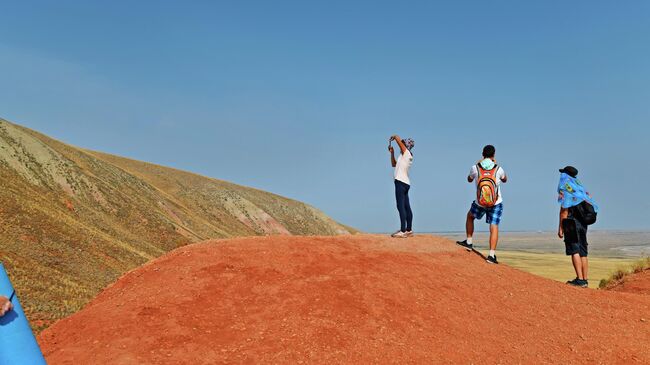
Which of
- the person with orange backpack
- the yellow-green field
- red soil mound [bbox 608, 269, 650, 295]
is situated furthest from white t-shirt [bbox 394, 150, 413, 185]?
the yellow-green field

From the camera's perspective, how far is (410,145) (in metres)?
10.5

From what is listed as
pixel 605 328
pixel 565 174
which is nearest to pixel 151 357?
pixel 605 328

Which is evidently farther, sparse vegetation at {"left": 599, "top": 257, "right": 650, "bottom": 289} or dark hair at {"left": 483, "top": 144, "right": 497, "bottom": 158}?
sparse vegetation at {"left": 599, "top": 257, "right": 650, "bottom": 289}

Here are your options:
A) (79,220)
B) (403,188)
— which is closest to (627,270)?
(403,188)

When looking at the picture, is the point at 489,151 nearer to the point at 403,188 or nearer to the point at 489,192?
the point at 489,192

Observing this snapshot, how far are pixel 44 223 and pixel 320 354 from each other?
894 inches

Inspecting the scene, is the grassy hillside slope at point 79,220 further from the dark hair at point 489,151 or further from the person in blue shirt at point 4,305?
the dark hair at point 489,151

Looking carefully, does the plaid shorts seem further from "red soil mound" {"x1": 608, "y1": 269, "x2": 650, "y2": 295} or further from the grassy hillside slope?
the grassy hillside slope

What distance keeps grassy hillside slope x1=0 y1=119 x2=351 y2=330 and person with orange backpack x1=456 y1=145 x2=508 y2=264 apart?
39.9 feet

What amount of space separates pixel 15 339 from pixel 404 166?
319 inches

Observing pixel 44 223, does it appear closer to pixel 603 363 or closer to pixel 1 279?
pixel 1 279

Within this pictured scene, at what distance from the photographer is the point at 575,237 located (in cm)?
969

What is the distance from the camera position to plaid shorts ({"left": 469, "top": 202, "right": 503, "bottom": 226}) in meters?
9.63

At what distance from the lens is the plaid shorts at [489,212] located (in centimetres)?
963
